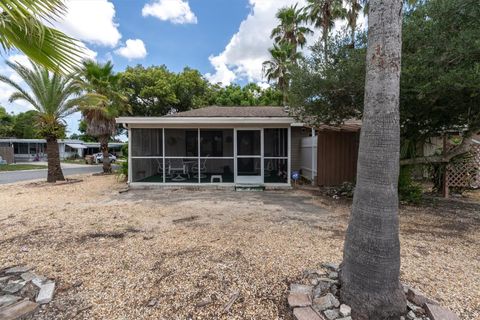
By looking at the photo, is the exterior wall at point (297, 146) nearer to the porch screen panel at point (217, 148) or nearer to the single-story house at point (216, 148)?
the single-story house at point (216, 148)

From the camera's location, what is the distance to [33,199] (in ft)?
26.5

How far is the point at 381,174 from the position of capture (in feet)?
7.46

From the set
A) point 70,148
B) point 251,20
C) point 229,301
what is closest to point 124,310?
point 229,301

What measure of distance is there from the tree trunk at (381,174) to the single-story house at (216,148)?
22.3ft

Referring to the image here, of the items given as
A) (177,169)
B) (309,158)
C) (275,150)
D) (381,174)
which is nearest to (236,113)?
(275,150)

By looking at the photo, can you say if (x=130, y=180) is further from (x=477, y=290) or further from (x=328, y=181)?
(x=477, y=290)

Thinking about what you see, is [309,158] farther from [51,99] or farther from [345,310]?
[51,99]

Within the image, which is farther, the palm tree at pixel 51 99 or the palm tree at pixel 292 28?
the palm tree at pixel 292 28

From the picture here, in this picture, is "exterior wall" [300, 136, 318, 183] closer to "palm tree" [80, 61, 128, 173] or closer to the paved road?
"palm tree" [80, 61, 128, 173]

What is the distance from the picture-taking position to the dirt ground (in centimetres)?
264

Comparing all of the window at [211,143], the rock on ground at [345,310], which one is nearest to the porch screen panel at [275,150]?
the window at [211,143]

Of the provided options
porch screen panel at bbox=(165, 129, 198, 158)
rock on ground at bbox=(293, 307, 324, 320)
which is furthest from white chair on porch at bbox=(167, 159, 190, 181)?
rock on ground at bbox=(293, 307, 324, 320)

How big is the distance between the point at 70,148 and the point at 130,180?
37.0m

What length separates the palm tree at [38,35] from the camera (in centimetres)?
195
